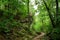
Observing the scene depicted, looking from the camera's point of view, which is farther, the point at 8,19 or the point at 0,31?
the point at 8,19

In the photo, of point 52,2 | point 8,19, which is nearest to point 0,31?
point 8,19

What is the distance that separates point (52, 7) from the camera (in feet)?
53.0

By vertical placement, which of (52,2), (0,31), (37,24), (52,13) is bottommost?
(37,24)

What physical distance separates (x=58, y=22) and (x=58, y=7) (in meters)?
1.72

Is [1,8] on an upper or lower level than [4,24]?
upper

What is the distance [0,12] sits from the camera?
16.2 m

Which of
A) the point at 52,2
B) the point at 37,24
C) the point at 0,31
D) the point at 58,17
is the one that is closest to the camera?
the point at 58,17

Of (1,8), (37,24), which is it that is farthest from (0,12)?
(37,24)

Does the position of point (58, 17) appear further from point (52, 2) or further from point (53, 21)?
point (52, 2)

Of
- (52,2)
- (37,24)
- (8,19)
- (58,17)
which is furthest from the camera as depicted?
(37,24)

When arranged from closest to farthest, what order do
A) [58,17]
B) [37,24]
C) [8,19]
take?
[58,17], [8,19], [37,24]

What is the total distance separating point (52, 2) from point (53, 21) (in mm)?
2372

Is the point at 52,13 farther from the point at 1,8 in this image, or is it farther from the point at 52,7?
the point at 1,8

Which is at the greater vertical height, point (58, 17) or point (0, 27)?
point (58, 17)
